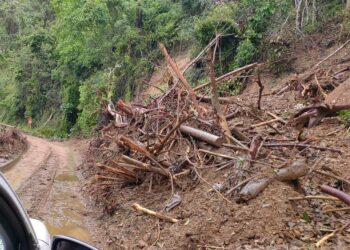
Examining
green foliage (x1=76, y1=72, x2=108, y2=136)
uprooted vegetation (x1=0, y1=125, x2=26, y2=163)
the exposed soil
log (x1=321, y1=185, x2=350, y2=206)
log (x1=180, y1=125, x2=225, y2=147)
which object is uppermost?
log (x1=321, y1=185, x2=350, y2=206)

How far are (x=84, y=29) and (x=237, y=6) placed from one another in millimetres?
11012

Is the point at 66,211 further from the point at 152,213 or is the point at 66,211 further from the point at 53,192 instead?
the point at 152,213

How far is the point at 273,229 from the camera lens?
5398 mm

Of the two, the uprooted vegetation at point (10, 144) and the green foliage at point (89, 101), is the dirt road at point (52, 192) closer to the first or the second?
the uprooted vegetation at point (10, 144)

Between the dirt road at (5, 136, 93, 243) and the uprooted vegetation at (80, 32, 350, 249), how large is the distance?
59cm

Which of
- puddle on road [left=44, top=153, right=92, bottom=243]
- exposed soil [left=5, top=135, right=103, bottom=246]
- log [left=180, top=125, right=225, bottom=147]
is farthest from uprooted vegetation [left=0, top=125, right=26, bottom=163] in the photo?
log [left=180, top=125, right=225, bottom=147]

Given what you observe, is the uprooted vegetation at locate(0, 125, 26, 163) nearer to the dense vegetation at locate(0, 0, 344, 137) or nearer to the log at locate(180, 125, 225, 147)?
the dense vegetation at locate(0, 0, 344, 137)

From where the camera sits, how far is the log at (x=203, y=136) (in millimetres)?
7410

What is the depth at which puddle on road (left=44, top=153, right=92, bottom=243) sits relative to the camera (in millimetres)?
8356

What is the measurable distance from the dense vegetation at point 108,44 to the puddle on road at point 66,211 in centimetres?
488

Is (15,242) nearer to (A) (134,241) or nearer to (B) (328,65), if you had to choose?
(A) (134,241)

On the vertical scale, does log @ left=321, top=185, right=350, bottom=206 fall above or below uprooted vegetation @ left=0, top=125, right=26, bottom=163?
above

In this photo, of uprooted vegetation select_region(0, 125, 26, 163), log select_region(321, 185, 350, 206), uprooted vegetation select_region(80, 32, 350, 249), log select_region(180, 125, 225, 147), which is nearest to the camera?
log select_region(321, 185, 350, 206)

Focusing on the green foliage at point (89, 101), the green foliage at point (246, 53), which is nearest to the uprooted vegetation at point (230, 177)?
the green foliage at point (246, 53)
